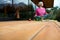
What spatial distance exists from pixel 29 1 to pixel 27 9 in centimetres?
30

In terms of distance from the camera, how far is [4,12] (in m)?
5.80

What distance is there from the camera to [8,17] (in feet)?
18.3

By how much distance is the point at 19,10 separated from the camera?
5.99m

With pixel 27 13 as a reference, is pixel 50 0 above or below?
above

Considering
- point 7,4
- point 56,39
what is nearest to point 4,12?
point 7,4

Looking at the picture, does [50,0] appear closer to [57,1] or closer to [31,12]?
[57,1]

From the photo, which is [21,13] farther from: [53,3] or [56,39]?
[56,39]

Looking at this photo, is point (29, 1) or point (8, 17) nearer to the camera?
point (8, 17)

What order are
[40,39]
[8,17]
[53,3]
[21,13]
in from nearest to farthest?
[40,39]
[8,17]
[21,13]
[53,3]

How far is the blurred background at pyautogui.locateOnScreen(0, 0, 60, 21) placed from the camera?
5742 millimetres

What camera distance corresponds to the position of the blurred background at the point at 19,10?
5742 mm

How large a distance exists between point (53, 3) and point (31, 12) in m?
0.90

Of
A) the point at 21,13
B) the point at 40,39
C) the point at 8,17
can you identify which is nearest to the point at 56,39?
the point at 40,39

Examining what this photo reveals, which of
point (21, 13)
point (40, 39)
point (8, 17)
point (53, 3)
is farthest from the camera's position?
point (53, 3)
